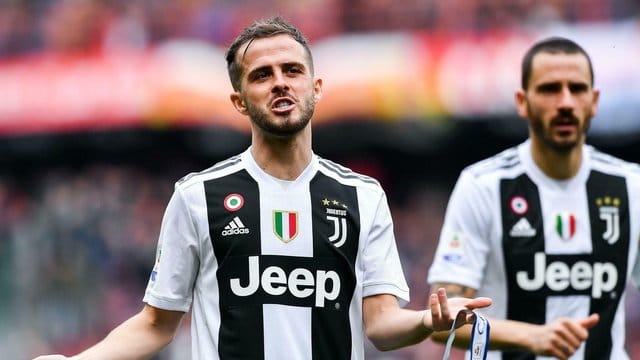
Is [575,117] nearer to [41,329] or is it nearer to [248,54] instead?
[248,54]

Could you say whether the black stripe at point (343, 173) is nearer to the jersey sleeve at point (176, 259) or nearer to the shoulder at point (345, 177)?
the shoulder at point (345, 177)

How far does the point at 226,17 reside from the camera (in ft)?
56.8

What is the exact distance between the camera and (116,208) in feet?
56.8

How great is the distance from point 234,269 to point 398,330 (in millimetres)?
605

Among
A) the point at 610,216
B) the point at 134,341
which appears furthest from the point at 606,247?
the point at 134,341

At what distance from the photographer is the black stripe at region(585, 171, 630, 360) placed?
6203mm

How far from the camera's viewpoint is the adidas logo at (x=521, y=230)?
637cm

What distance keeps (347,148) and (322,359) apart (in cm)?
1329

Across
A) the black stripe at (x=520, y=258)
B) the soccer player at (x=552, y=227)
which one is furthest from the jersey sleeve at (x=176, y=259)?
the black stripe at (x=520, y=258)

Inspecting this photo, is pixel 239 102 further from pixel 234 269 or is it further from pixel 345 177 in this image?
pixel 234 269

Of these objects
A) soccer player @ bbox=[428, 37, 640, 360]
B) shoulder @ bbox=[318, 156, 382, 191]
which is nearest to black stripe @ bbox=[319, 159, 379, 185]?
shoulder @ bbox=[318, 156, 382, 191]

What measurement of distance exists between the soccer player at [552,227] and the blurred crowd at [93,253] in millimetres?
7454

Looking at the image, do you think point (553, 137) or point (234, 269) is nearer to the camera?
point (234, 269)

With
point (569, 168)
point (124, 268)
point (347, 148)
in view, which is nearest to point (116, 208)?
point (124, 268)
